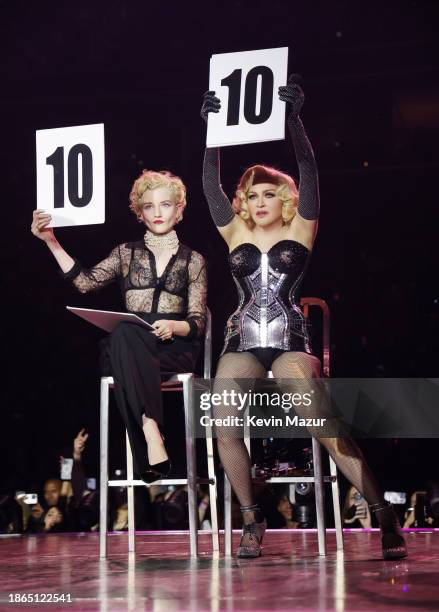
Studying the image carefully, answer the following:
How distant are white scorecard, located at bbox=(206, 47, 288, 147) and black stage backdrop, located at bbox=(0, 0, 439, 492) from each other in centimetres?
72

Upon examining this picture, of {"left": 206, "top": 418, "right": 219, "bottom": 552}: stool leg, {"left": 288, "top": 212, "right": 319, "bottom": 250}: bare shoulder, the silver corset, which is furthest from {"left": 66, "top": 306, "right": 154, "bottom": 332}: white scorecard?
{"left": 288, "top": 212, "right": 319, "bottom": 250}: bare shoulder

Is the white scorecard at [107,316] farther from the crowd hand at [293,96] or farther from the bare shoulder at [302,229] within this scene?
the crowd hand at [293,96]

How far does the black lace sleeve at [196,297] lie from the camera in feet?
9.64

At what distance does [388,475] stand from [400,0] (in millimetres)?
1988

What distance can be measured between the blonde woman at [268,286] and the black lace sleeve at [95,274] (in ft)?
1.34

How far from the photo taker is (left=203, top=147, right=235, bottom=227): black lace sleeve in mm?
2973

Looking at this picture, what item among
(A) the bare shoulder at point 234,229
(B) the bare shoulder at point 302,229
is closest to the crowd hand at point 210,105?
(A) the bare shoulder at point 234,229

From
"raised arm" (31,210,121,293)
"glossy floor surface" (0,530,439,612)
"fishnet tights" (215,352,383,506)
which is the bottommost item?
"glossy floor surface" (0,530,439,612)

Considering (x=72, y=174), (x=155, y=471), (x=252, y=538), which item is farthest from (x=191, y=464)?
(x=72, y=174)

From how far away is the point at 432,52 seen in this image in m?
3.93

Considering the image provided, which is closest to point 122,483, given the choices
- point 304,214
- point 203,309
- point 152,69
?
point 203,309

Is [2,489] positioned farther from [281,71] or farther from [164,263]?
[281,71]

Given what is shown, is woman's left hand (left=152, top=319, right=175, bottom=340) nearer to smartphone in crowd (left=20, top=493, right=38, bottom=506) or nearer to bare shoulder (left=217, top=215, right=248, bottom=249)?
bare shoulder (left=217, top=215, right=248, bottom=249)

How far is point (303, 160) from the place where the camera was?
2.79m
